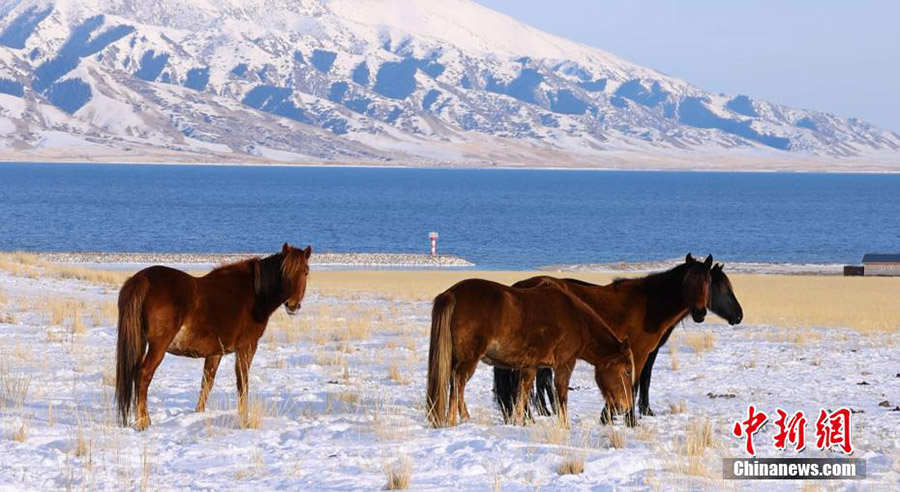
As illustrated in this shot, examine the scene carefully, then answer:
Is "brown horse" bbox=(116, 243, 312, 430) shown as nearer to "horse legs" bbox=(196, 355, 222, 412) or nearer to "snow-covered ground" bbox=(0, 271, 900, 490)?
"horse legs" bbox=(196, 355, 222, 412)

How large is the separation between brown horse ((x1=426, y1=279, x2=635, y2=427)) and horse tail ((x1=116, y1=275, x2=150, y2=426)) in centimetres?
239

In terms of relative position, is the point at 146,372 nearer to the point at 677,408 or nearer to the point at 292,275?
the point at 292,275

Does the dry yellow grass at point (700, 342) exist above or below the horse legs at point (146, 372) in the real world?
below

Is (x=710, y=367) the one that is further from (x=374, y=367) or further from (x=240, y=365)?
(x=240, y=365)

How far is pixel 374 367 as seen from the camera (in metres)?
15.6

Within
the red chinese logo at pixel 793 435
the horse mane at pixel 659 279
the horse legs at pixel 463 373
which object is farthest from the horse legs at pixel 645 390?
the horse legs at pixel 463 373

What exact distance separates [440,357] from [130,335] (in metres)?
2.55

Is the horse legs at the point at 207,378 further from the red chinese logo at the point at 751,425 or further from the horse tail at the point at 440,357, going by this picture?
the red chinese logo at the point at 751,425

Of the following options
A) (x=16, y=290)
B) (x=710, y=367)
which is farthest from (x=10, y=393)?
(x=16, y=290)

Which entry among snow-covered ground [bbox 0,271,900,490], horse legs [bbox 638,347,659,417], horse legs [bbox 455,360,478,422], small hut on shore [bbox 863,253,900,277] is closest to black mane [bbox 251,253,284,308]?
snow-covered ground [bbox 0,271,900,490]

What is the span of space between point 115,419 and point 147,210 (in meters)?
118

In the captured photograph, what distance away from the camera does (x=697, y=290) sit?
1105 centimetres

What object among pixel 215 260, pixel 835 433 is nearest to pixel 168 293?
pixel 835 433

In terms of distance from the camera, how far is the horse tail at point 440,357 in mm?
9859
